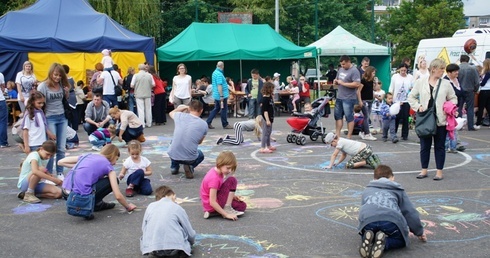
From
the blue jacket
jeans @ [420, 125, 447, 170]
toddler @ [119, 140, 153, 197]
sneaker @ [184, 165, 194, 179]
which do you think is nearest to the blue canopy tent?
sneaker @ [184, 165, 194, 179]

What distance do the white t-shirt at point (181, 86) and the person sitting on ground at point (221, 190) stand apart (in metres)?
8.44

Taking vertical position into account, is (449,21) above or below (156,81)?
above

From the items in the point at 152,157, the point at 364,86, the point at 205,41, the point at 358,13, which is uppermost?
the point at 358,13

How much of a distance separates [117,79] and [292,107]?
7096 mm

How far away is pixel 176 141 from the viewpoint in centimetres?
838

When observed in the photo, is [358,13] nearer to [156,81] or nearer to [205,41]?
[205,41]

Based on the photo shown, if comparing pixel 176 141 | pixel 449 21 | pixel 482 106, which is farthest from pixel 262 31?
pixel 449 21

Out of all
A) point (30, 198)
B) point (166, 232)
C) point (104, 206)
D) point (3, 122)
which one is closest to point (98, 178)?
point (104, 206)

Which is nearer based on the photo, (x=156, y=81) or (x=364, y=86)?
(x=364, y=86)

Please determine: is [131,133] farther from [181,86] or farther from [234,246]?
[234,246]

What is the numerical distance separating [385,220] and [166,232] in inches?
78.3

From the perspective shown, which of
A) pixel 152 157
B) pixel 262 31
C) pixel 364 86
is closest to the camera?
pixel 152 157

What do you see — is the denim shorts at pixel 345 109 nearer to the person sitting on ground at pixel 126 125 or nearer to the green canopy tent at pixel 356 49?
the person sitting on ground at pixel 126 125

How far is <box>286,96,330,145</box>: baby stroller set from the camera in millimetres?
11860
